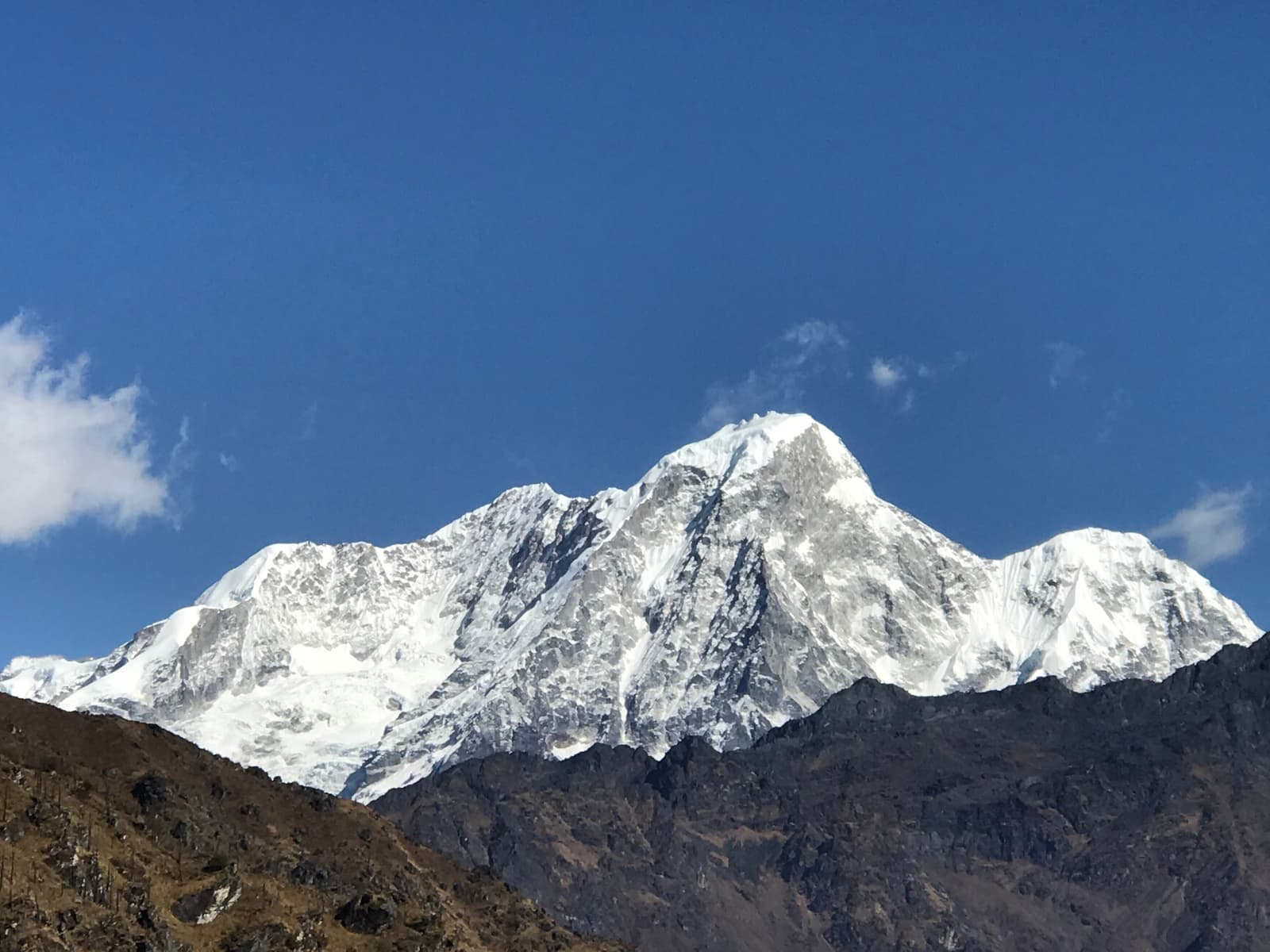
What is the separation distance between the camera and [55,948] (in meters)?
188

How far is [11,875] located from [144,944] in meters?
12.6

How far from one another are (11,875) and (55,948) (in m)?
13.2

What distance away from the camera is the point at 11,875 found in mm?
199000

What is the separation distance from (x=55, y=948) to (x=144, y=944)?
12.1 meters

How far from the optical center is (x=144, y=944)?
19912 centimetres
